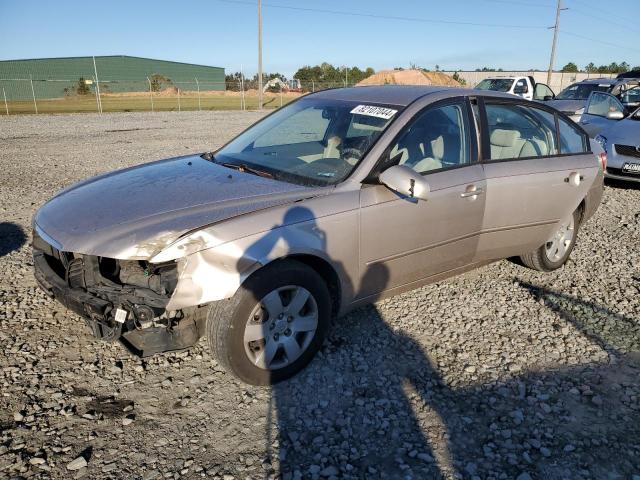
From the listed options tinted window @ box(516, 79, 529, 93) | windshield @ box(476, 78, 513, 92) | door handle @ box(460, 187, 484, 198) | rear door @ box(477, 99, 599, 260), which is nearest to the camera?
door handle @ box(460, 187, 484, 198)

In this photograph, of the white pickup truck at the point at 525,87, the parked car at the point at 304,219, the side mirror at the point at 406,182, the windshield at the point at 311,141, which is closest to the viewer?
the parked car at the point at 304,219

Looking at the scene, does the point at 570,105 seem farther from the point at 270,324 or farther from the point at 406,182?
the point at 270,324

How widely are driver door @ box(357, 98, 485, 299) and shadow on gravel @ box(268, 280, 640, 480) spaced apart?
1.92 ft

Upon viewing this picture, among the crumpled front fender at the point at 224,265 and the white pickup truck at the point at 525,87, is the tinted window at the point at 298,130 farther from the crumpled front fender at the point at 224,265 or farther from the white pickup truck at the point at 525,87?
the white pickup truck at the point at 525,87

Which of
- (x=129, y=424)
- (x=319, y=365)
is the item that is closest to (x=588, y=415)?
(x=319, y=365)

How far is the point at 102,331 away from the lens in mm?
2789

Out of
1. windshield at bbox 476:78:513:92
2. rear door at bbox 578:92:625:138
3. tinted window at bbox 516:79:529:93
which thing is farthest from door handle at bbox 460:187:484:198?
tinted window at bbox 516:79:529:93

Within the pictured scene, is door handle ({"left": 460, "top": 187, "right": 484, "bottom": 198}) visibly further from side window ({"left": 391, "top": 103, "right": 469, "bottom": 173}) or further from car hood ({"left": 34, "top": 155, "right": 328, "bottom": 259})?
car hood ({"left": 34, "top": 155, "right": 328, "bottom": 259})

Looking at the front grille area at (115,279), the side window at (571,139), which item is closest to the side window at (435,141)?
the side window at (571,139)

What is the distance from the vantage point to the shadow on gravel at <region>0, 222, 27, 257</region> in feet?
17.2

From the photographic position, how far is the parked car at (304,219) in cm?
270

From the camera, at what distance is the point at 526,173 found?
412 centimetres

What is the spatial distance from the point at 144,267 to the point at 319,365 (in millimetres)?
1274

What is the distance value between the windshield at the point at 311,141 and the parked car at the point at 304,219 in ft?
0.05
